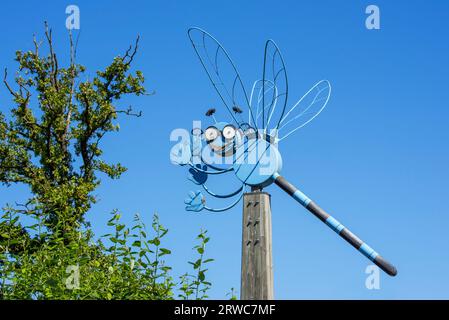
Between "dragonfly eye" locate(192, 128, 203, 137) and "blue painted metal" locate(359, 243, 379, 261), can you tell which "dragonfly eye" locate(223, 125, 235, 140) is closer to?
"dragonfly eye" locate(192, 128, 203, 137)

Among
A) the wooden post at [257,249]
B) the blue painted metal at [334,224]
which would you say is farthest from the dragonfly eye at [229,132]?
the blue painted metal at [334,224]

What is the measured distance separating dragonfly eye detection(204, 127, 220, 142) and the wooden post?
120 centimetres

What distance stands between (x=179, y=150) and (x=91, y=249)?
2.50m

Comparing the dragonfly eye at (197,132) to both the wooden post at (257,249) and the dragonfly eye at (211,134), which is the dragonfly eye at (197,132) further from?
the wooden post at (257,249)

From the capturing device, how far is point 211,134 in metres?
8.70

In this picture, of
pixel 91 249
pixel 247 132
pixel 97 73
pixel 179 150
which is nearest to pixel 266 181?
pixel 247 132

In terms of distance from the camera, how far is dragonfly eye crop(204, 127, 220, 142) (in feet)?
28.5

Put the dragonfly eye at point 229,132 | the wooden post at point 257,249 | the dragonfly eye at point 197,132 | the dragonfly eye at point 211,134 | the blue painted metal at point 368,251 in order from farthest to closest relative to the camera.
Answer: the dragonfly eye at point 197,132, the dragonfly eye at point 211,134, the dragonfly eye at point 229,132, the blue painted metal at point 368,251, the wooden post at point 257,249

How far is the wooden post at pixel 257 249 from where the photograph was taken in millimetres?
7289

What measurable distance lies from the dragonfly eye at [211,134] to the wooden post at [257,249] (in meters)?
1.20

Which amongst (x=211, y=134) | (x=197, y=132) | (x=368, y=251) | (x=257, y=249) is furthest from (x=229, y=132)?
(x=368, y=251)

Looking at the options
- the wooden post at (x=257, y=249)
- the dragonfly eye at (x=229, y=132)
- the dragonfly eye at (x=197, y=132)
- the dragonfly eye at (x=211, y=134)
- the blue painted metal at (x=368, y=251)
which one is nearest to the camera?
the wooden post at (x=257, y=249)

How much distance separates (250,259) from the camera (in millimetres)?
7449
